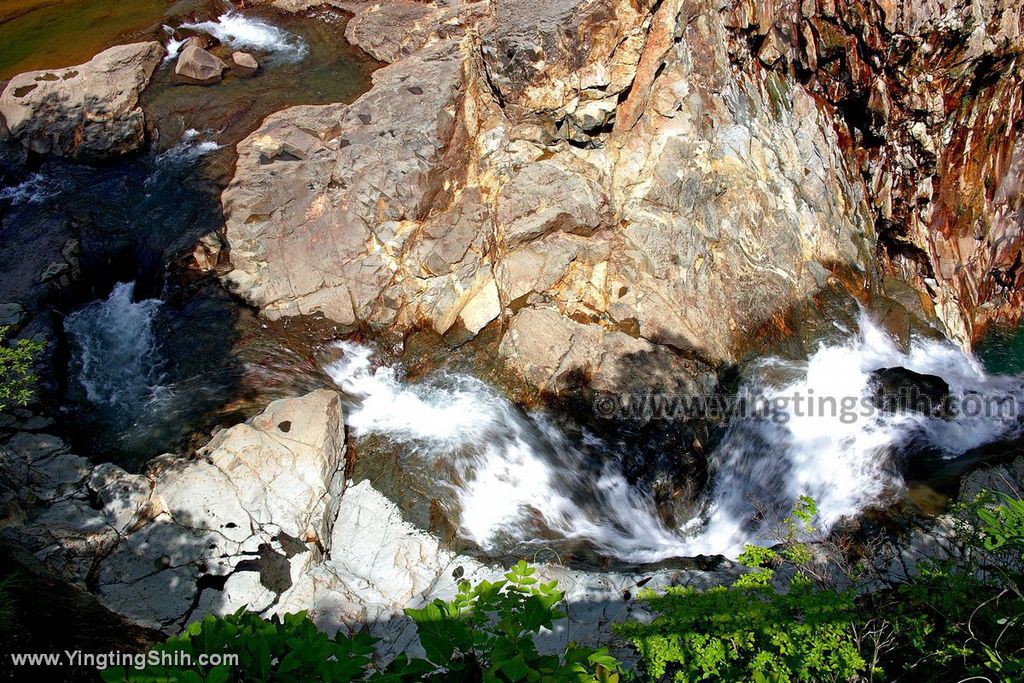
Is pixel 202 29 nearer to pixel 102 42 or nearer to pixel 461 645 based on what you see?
pixel 102 42

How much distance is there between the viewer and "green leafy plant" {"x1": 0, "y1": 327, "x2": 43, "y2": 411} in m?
5.66

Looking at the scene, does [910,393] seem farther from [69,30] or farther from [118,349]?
[69,30]

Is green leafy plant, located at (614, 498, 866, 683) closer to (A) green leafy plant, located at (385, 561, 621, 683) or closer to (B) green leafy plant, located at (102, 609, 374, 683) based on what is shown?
(A) green leafy plant, located at (385, 561, 621, 683)

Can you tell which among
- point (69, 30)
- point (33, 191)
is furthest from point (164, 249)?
point (69, 30)

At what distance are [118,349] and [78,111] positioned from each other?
4.40 metres

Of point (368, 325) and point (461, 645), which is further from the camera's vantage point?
point (368, 325)

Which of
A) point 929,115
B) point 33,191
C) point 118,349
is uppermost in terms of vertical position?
point 929,115

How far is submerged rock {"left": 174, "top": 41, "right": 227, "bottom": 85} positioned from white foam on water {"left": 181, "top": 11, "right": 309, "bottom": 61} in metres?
0.80

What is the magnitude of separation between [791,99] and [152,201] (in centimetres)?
893

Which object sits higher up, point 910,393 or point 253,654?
point 253,654

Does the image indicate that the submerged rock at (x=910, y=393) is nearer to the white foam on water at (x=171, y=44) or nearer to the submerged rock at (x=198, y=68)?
the submerged rock at (x=198, y=68)

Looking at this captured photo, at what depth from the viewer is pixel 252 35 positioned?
11.7 metres

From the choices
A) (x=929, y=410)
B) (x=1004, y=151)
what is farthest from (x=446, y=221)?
(x=1004, y=151)

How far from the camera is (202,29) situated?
11.7 meters
